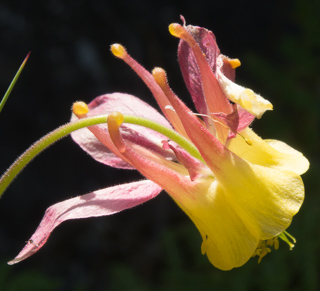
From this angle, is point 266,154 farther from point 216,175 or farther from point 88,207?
point 88,207

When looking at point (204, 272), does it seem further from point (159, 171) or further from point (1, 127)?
point (159, 171)

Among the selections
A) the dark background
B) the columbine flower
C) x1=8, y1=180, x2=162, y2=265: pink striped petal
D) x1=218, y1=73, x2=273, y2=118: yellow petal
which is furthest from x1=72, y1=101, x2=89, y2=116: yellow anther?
the dark background

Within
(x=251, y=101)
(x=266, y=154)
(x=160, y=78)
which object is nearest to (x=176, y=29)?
(x=160, y=78)

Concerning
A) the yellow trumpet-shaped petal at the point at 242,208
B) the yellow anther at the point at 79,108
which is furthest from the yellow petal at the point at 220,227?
the yellow anther at the point at 79,108

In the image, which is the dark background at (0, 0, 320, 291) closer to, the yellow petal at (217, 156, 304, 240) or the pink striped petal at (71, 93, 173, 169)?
the pink striped petal at (71, 93, 173, 169)

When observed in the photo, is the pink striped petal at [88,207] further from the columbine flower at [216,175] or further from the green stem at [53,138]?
the green stem at [53,138]
